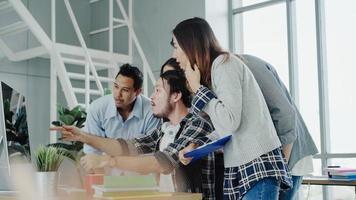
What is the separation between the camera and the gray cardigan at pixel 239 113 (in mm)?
1673

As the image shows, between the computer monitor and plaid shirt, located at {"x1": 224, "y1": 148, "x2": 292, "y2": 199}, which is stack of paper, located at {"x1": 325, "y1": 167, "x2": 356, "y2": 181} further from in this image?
the computer monitor

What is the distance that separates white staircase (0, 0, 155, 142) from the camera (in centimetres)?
491

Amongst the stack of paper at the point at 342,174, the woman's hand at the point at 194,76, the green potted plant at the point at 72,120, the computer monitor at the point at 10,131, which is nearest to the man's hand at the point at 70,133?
the computer monitor at the point at 10,131

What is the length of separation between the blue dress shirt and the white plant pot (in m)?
0.99

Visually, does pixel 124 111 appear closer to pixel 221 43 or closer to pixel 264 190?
pixel 264 190

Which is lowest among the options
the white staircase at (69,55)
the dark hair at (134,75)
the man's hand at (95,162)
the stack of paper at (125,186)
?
the stack of paper at (125,186)

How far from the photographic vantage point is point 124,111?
301cm

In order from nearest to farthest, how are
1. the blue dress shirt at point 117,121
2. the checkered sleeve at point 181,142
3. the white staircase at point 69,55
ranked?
the checkered sleeve at point 181,142
the blue dress shirt at point 117,121
the white staircase at point 69,55

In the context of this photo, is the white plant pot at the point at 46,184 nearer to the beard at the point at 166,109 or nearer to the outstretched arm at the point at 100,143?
the outstretched arm at the point at 100,143

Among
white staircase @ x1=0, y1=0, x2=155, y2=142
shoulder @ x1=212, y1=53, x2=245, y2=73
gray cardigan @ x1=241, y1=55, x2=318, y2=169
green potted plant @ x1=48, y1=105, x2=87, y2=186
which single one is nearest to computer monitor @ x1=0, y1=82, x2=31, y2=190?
shoulder @ x1=212, y1=53, x2=245, y2=73

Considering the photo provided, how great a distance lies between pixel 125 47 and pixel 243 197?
15.0 ft

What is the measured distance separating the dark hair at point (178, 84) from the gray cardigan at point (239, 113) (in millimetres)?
473

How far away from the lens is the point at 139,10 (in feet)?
19.8

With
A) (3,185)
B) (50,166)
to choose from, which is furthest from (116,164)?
(3,185)
